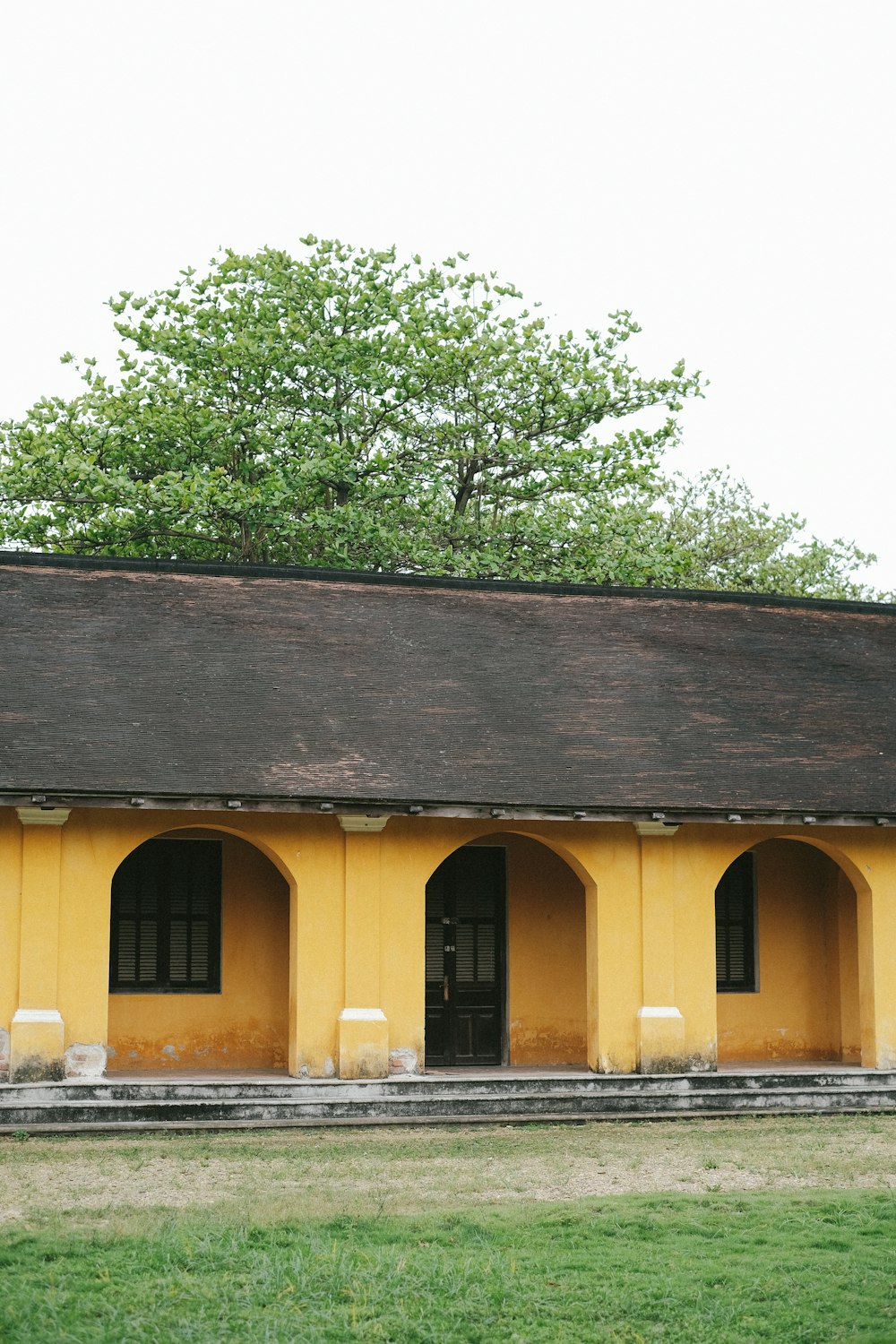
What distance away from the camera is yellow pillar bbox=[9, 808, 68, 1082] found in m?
14.9

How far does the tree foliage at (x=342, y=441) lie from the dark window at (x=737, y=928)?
38.7 ft

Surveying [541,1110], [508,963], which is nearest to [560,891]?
[508,963]

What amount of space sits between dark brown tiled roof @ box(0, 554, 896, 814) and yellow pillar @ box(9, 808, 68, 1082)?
0.65 meters

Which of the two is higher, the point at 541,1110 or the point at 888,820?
the point at 888,820

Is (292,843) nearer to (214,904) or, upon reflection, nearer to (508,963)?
(214,904)

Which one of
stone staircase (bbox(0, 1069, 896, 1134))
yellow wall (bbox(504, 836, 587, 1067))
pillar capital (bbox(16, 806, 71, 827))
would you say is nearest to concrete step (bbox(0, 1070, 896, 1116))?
stone staircase (bbox(0, 1069, 896, 1134))

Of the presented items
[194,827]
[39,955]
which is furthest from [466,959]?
[39,955]

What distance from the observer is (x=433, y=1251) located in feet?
30.0

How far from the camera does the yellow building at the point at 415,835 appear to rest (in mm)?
15430

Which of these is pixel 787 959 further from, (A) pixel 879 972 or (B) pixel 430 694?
(B) pixel 430 694

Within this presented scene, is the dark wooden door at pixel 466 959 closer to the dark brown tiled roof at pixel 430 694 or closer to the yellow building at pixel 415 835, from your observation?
the yellow building at pixel 415 835

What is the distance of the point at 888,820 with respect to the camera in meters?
16.6

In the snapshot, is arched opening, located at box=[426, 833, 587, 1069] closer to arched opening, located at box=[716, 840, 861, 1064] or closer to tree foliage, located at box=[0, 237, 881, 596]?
arched opening, located at box=[716, 840, 861, 1064]

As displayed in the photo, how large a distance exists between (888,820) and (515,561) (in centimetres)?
1481
